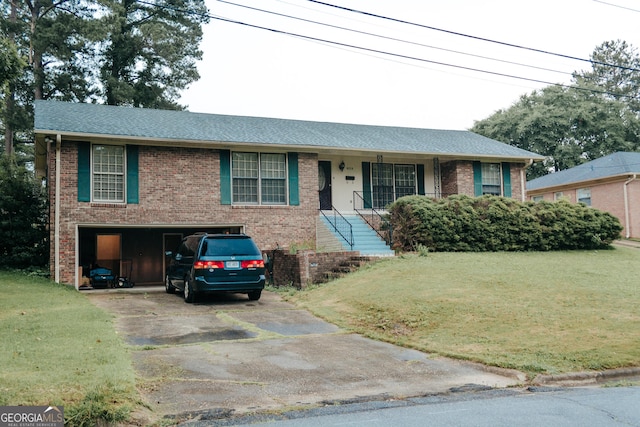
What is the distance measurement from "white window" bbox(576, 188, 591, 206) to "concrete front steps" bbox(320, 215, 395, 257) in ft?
54.2

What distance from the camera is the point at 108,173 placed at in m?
17.9

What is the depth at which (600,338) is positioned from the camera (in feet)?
29.7

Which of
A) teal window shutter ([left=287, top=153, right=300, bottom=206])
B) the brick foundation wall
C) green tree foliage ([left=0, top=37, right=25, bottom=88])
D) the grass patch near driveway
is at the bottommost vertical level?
the grass patch near driveway

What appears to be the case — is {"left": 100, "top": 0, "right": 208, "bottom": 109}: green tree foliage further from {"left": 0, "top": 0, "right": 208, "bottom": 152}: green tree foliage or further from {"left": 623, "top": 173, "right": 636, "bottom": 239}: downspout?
{"left": 623, "top": 173, "right": 636, "bottom": 239}: downspout

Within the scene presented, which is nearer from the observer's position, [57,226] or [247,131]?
[57,226]

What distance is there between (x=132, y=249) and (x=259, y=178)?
670 centimetres

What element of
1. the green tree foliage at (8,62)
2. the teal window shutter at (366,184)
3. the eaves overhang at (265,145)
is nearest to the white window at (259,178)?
the eaves overhang at (265,145)

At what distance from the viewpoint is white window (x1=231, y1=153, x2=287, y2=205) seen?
64.2ft

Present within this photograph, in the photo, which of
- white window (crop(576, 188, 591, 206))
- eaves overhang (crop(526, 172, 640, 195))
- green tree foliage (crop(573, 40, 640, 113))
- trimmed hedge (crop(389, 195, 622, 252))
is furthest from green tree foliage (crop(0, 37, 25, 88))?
green tree foliage (crop(573, 40, 640, 113))

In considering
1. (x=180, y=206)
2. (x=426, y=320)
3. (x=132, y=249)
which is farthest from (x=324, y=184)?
(x=426, y=320)

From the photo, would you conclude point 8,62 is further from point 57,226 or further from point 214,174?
point 214,174

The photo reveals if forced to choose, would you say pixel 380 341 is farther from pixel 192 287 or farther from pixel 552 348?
pixel 192 287

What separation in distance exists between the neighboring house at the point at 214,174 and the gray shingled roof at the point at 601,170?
8.34 meters

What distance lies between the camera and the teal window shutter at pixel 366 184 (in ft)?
73.9
